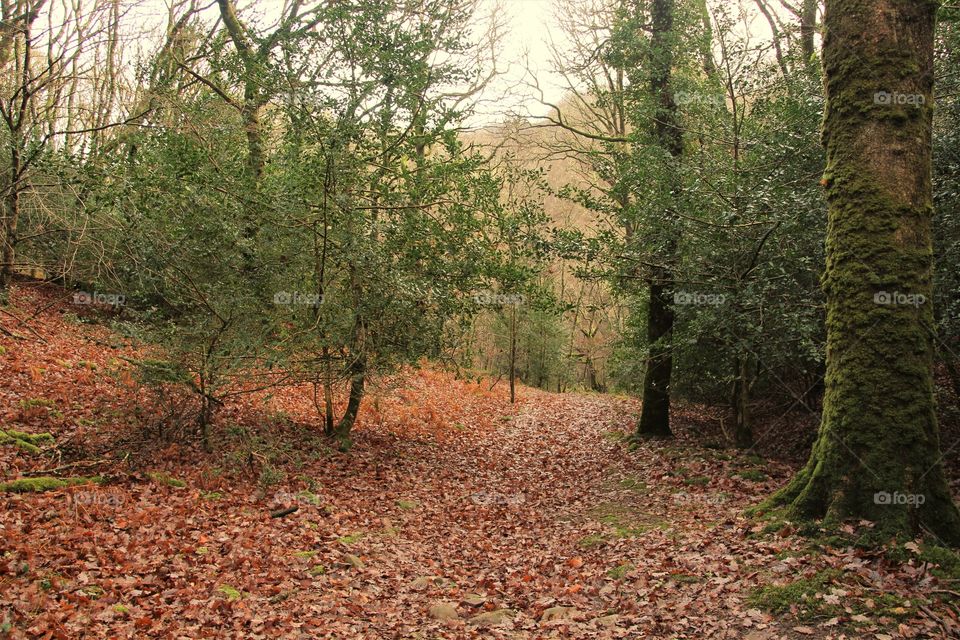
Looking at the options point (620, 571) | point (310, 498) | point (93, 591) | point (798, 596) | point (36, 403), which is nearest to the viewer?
point (798, 596)

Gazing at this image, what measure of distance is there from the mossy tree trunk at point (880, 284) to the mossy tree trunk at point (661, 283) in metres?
5.43

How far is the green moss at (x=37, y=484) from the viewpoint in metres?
6.97

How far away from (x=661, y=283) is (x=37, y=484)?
11.1m

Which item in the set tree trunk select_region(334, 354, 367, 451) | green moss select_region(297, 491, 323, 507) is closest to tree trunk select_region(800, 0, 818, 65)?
tree trunk select_region(334, 354, 367, 451)

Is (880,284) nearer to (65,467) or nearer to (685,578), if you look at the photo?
(685,578)

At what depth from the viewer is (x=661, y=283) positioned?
12.5m

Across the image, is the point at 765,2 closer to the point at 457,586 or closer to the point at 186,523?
the point at 457,586

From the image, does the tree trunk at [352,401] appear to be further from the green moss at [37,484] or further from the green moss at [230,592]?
the green moss at [230,592]

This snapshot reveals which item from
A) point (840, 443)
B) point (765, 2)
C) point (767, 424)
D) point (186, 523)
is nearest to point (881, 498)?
point (840, 443)

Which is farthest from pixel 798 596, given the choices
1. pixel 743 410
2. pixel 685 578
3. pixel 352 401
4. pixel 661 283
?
pixel 352 401

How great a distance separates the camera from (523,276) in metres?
12.2

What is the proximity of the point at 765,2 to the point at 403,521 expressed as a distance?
16364 millimetres

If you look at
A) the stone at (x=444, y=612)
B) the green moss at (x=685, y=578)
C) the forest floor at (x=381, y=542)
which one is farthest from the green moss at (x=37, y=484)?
the green moss at (x=685, y=578)

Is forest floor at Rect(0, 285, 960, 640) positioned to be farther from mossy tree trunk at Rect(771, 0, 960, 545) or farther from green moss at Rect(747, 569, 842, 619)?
mossy tree trunk at Rect(771, 0, 960, 545)
